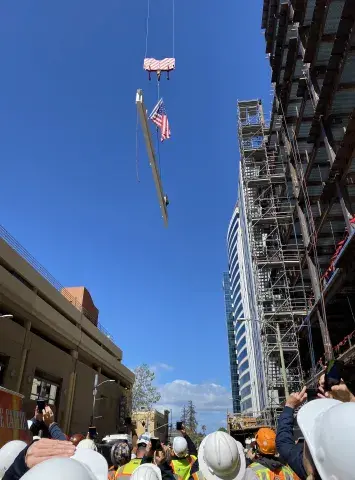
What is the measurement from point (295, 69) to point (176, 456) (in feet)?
116

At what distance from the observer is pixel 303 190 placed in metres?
31.4

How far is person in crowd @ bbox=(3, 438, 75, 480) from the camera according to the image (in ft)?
6.15

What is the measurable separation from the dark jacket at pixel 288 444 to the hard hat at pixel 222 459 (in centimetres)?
39

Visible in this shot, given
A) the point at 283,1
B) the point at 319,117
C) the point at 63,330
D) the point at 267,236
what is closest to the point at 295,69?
the point at 283,1

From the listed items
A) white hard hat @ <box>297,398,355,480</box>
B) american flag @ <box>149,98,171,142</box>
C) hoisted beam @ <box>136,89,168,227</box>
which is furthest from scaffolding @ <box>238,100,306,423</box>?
white hard hat @ <box>297,398,355,480</box>

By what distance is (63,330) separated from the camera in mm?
31078

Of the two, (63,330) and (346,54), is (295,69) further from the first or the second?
(63,330)

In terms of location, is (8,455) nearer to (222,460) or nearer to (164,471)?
(222,460)

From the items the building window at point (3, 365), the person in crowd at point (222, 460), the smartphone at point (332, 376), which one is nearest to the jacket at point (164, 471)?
the person in crowd at point (222, 460)

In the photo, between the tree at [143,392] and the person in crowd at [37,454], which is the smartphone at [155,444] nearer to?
the person in crowd at [37,454]

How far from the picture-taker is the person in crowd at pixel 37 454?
6.15 ft

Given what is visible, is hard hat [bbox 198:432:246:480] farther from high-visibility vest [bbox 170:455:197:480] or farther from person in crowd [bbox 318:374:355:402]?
high-visibility vest [bbox 170:455:197:480]

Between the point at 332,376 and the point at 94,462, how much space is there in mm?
1673

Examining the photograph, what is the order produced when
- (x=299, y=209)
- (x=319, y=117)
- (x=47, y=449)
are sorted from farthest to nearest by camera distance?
(x=299, y=209)
(x=319, y=117)
(x=47, y=449)
